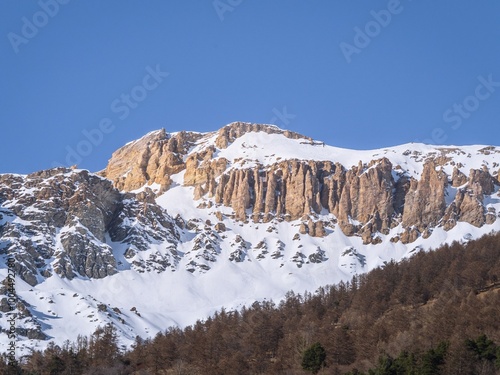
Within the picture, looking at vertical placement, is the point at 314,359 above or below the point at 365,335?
below

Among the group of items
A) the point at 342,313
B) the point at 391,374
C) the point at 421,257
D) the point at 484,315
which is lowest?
the point at 391,374

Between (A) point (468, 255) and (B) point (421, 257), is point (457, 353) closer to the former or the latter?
(A) point (468, 255)

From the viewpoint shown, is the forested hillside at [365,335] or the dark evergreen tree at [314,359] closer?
the forested hillside at [365,335]

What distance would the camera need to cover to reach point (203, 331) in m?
172

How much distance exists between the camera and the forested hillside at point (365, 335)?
115 meters

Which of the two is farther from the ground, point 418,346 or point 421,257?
point 421,257

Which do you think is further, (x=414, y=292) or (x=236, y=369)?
(x=414, y=292)

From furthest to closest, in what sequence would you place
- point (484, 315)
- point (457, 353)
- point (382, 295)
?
point (382, 295) < point (484, 315) < point (457, 353)

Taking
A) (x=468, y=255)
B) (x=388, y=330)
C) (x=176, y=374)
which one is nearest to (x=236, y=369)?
(x=176, y=374)

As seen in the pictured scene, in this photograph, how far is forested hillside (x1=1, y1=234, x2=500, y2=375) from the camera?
378 ft

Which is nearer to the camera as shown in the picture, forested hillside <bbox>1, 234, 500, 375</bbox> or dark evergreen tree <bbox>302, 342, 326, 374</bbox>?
forested hillside <bbox>1, 234, 500, 375</bbox>

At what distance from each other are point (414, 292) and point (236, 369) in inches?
1646

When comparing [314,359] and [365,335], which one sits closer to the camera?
[314,359]

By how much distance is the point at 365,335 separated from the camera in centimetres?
13550
